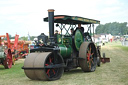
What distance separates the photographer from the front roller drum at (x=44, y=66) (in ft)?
24.7

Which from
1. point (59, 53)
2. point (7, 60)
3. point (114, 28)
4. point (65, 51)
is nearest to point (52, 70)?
point (59, 53)

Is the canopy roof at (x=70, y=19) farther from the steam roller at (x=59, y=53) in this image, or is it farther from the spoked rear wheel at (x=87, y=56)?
the spoked rear wheel at (x=87, y=56)

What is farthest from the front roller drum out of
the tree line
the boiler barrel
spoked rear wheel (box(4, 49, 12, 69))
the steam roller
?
the tree line

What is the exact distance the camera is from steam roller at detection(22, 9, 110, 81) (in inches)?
302

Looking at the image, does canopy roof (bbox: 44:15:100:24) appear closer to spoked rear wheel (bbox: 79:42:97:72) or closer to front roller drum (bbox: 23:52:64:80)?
spoked rear wheel (bbox: 79:42:97:72)

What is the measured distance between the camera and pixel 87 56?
10.0m

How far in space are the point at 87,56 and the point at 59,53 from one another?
82.3 inches

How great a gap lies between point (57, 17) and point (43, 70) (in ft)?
8.25

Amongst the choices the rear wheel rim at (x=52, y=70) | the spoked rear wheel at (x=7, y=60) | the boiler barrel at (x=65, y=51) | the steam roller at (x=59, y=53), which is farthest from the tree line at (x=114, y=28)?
the rear wheel rim at (x=52, y=70)

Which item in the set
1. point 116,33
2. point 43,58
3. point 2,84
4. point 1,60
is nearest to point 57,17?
point 43,58

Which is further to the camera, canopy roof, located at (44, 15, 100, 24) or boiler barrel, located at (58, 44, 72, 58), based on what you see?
canopy roof, located at (44, 15, 100, 24)

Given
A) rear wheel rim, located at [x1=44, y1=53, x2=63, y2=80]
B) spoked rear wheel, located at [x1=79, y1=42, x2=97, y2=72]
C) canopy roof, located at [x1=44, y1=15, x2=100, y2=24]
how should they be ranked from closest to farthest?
rear wheel rim, located at [x1=44, y1=53, x2=63, y2=80]
canopy roof, located at [x1=44, y1=15, x2=100, y2=24]
spoked rear wheel, located at [x1=79, y1=42, x2=97, y2=72]

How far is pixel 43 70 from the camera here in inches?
293

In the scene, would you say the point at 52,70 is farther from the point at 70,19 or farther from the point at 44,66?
the point at 70,19
